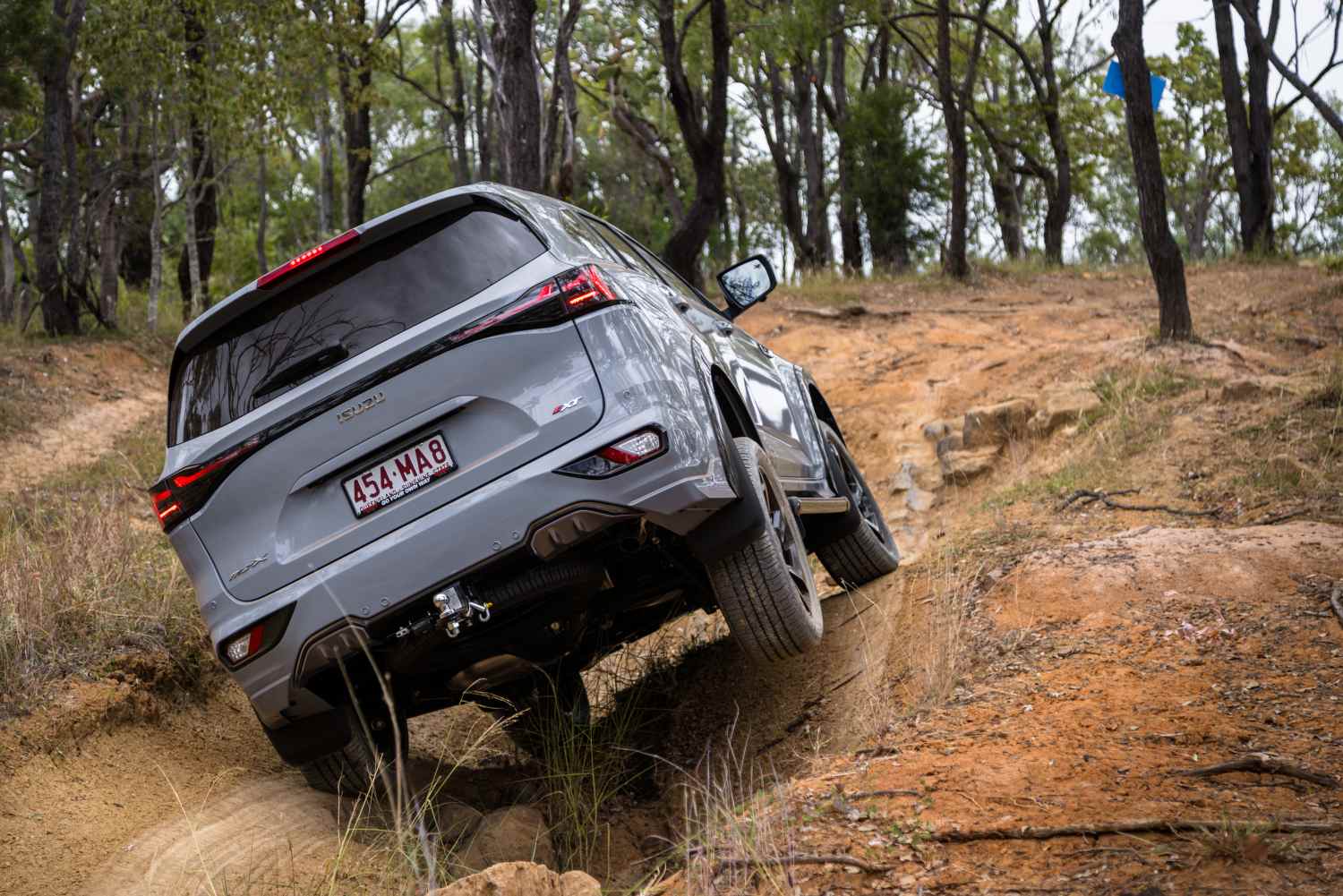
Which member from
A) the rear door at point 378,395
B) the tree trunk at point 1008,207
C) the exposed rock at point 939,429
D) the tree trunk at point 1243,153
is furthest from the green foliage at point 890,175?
the rear door at point 378,395

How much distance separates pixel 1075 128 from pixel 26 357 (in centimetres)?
2668

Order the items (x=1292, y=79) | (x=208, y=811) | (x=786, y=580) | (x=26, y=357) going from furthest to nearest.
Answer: (x=1292, y=79) < (x=26, y=357) < (x=208, y=811) < (x=786, y=580)

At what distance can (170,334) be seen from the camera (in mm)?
15992

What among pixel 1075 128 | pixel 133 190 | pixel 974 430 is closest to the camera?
pixel 974 430

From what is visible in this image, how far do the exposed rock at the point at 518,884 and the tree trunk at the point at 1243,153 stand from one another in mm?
18258

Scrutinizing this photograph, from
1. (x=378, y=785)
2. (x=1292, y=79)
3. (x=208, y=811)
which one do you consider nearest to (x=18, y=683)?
(x=208, y=811)

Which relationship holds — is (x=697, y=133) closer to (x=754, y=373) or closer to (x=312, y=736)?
(x=754, y=373)

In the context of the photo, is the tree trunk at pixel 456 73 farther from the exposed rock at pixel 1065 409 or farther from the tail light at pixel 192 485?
the tail light at pixel 192 485

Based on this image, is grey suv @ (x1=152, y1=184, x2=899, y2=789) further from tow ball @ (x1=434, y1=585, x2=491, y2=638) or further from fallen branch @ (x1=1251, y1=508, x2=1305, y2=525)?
fallen branch @ (x1=1251, y1=508, x2=1305, y2=525)

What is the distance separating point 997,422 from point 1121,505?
265 cm

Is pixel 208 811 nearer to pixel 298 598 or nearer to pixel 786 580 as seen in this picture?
pixel 298 598

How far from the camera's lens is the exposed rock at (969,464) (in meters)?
8.84

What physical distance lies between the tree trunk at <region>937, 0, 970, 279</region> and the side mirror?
1126cm

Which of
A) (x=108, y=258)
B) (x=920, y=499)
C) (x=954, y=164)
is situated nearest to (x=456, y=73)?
(x=108, y=258)
